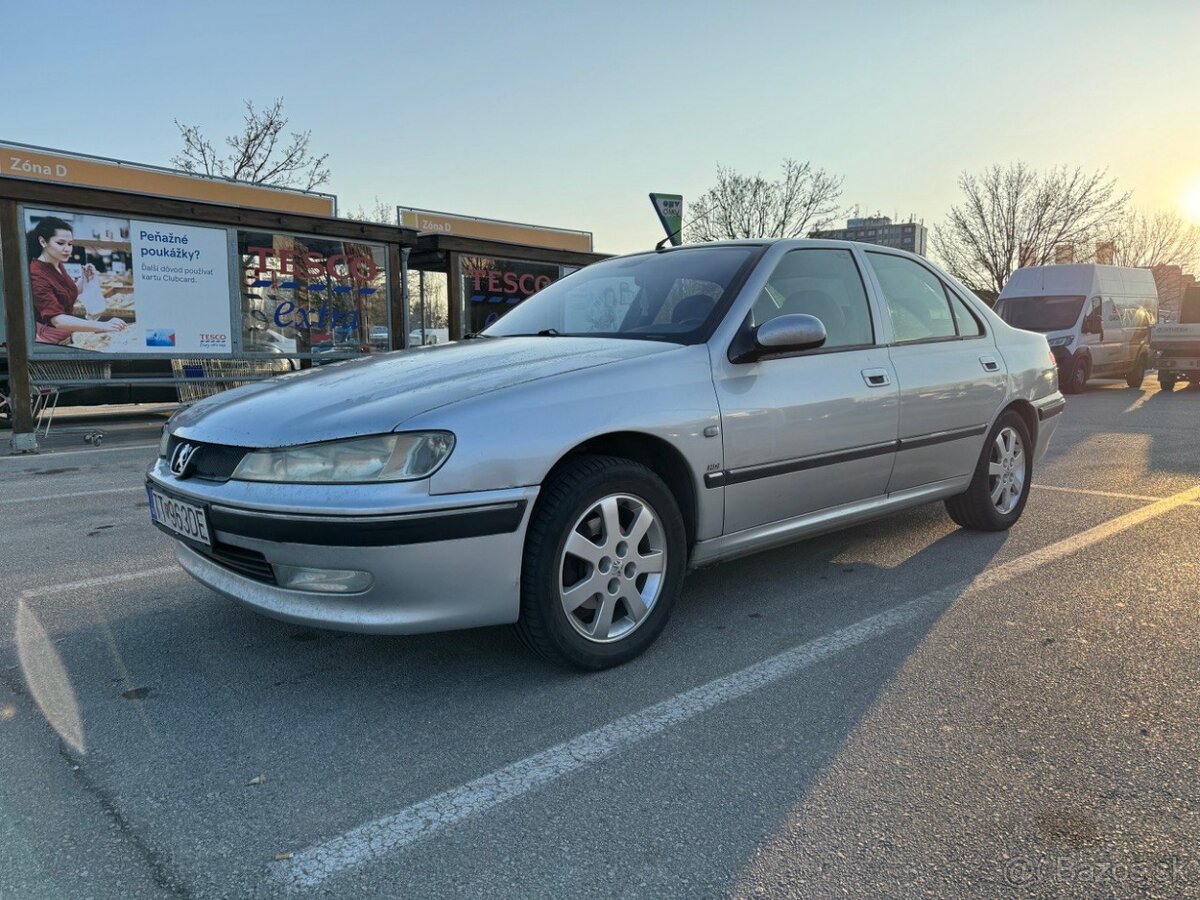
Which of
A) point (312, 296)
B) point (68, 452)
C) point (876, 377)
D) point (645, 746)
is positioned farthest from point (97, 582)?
point (312, 296)

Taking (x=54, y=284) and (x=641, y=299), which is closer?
(x=641, y=299)

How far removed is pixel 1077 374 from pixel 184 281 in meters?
15.5

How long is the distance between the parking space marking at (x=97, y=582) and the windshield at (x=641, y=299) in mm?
1999

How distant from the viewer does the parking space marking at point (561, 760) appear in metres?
1.93

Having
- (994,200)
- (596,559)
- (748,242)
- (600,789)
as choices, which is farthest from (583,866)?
(994,200)

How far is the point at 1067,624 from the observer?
132 inches

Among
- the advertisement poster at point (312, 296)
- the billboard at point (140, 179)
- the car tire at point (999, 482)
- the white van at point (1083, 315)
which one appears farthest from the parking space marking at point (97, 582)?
the white van at point (1083, 315)

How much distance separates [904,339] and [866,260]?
43 cm

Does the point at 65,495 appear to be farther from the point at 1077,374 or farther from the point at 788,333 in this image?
the point at 1077,374

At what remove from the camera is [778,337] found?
10.6ft

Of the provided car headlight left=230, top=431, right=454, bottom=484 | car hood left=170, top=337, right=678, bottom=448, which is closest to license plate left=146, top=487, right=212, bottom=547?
car hood left=170, top=337, right=678, bottom=448

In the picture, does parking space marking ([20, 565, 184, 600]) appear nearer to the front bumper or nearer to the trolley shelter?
the front bumper

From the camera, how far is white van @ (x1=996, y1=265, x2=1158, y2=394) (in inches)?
648

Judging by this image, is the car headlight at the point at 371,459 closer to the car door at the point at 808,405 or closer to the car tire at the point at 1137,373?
the car door at the point at 808,405
